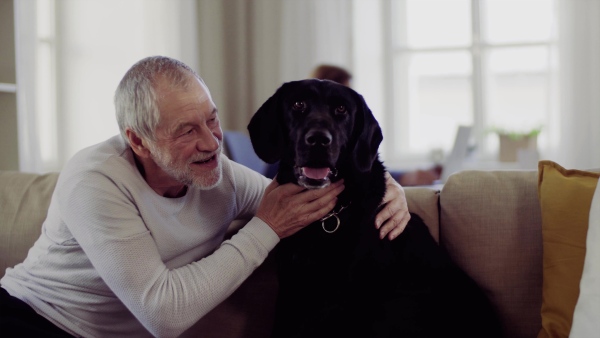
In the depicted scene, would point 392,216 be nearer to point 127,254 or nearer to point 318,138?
point 318,138

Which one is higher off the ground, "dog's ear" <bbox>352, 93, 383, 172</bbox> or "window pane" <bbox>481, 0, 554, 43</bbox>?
"window pane" <bbox>481, 0, 554, 43</bbox>

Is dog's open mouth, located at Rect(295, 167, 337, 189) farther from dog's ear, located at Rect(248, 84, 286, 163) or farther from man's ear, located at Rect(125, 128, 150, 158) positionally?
man's ear, located at Rect(125, 128, 150, 158)

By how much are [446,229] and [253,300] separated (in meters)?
0.51

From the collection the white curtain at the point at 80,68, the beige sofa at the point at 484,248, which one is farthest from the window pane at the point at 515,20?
the beige sofa at the point at 484,248

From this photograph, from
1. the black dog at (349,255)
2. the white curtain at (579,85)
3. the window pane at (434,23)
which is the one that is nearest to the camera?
the black dog at (349,255)

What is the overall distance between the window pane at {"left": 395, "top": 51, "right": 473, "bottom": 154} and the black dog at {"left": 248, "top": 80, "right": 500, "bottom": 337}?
12.1 feet

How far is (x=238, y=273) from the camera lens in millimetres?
1330

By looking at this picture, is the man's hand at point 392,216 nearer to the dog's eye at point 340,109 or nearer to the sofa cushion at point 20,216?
the dog's eye at point 340,109

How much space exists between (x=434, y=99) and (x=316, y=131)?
387 cm

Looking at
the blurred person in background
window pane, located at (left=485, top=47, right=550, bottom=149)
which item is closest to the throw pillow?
the blurred person in background

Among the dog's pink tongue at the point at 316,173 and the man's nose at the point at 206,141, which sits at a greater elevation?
the man's nose at the point at 206,141

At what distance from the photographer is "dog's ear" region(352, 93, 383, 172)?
56.9 inches

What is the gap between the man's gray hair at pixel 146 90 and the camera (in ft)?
4.50

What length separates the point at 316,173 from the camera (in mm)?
1410
